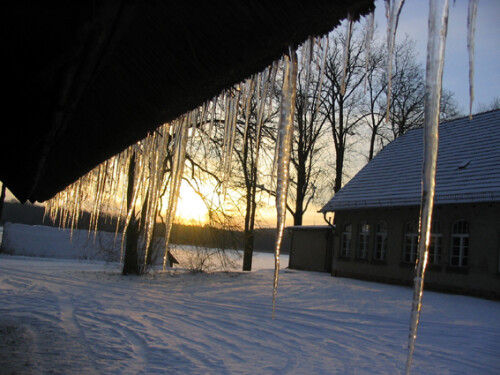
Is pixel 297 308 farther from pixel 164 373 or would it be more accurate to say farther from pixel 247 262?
pixel 247 262

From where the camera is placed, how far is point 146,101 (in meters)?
2.30

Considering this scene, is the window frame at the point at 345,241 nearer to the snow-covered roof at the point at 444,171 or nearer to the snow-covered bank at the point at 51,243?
A: the snow-covered roof at the point at 444,171

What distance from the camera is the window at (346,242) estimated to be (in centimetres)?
2020

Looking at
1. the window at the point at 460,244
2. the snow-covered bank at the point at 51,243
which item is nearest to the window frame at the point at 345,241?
the window at the point at 460,244

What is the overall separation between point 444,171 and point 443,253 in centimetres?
340

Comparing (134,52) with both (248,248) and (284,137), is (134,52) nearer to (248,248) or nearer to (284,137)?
(284,137)

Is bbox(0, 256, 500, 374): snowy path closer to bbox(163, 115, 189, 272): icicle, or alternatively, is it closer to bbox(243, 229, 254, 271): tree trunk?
bbox(163, 115, 189, 272): icicle

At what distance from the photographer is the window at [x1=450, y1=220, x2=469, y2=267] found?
1501 centimetres

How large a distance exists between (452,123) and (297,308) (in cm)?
1322

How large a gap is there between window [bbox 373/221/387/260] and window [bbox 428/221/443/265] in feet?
7.37

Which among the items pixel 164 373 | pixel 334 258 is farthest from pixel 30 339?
pixel 334 258

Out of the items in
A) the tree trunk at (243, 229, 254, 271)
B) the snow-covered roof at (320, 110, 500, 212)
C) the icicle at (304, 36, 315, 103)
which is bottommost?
the tree trunk at (243, 229, 254, 271)

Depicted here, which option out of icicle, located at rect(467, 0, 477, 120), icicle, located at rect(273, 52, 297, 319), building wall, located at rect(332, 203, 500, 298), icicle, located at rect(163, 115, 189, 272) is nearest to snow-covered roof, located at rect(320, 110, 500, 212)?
building wall, located at rect(332, 203, 500, 298)

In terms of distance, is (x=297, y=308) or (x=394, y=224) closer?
(x=297, y=308)
